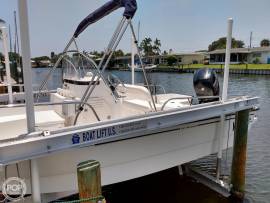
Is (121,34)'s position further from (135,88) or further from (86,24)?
(135,88)

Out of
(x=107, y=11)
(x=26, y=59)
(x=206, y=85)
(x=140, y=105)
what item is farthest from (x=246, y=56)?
(x=26, y=59)

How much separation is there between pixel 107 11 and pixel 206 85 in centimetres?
237

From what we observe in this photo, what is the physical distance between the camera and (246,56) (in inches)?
2498

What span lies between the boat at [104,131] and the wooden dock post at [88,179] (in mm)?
329

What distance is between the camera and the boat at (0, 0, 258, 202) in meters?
3.32

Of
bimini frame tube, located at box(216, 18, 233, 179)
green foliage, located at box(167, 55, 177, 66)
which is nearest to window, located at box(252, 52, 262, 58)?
green foliage, located at box(167, 55, 177, 66)

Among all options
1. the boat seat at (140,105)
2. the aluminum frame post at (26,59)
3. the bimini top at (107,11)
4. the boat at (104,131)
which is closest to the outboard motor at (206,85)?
the boat at (104,131)

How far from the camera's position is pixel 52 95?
21.1ft

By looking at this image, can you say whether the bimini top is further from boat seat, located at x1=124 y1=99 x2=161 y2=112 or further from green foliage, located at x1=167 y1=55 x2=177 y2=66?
green foliage, located at x1=167 y1=55 x2=177 y2=66

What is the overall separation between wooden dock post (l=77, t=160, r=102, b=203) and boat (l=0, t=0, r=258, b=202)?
329mm

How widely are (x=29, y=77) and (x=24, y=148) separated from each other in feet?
2.45

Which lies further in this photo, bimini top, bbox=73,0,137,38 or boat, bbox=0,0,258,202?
bimini top, bbox=73,0,137,38

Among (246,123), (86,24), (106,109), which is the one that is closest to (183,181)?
(246,123)

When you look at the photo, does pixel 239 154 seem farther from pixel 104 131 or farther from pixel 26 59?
pixel 26 59
